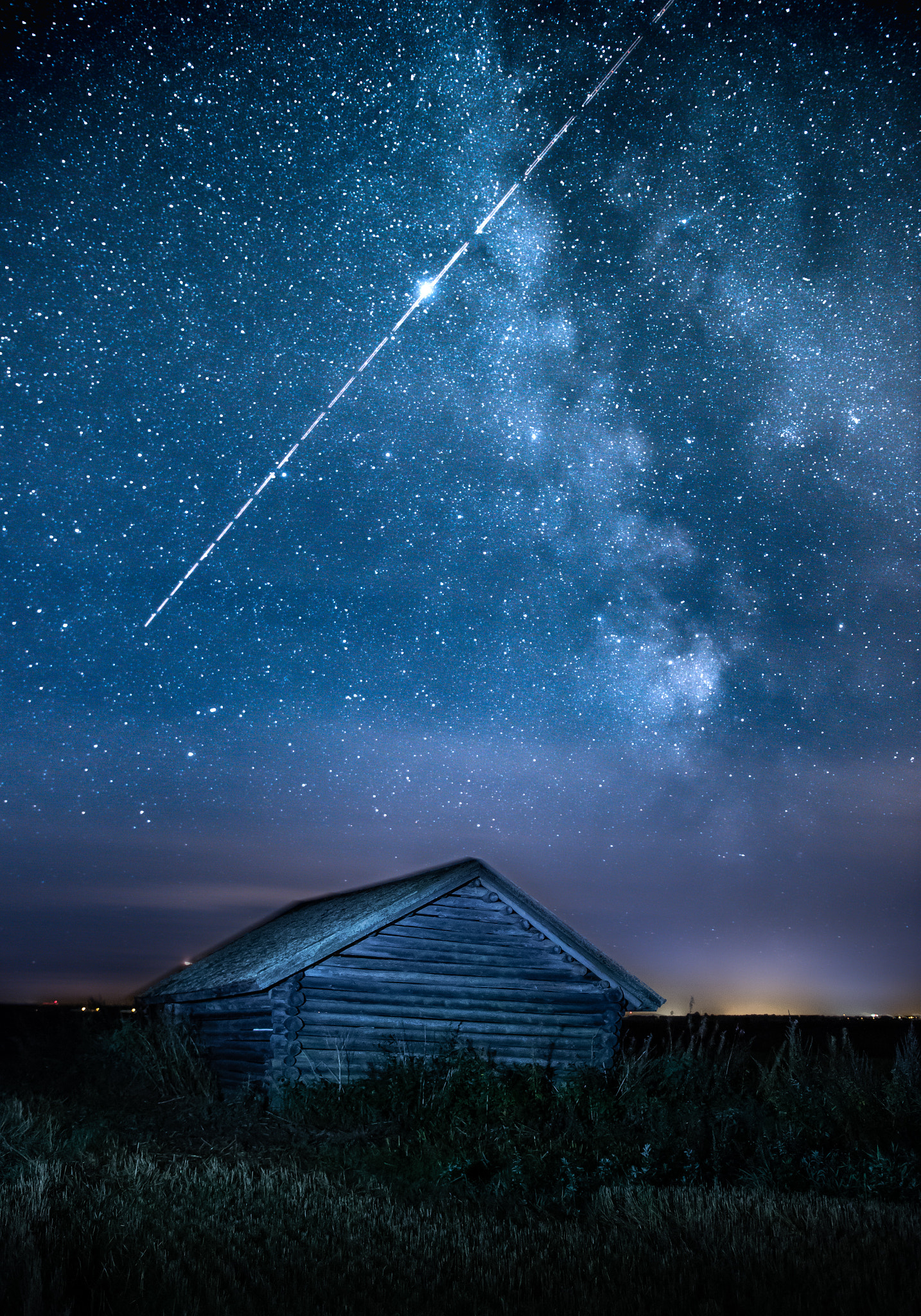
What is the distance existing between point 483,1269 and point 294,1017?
10150mm

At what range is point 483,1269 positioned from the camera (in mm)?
6336

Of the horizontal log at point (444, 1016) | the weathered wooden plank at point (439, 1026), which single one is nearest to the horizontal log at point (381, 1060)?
the weathered wooden plank at point (439, 1026)

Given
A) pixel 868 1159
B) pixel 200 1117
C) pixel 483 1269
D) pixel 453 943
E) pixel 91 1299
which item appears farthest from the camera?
pixel 453 943

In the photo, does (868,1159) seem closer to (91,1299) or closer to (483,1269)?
(483,1269)

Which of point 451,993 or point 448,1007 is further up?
point 451,993

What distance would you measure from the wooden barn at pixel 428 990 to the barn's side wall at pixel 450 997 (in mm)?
20

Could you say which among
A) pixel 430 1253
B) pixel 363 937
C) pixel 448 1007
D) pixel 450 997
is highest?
pixel 363 937

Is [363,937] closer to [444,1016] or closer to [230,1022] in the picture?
[444,1016]

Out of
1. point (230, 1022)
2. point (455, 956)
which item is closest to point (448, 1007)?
point (455, 956)

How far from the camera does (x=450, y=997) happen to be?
17047mm

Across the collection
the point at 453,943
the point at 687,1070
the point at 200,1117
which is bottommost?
the point at 200,1117

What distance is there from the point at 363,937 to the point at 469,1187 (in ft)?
23.4

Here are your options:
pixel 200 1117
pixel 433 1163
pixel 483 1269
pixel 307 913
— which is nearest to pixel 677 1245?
pixel 483 1269

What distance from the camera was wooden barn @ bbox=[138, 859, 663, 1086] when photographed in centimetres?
1595
